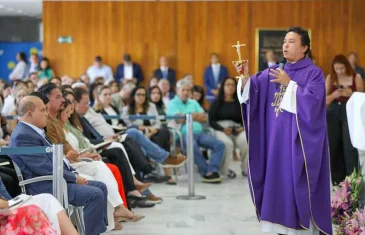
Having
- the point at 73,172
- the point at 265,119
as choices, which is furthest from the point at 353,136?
the point at 73,172

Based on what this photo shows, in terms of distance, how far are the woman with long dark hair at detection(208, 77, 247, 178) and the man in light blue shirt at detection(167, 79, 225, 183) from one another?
5.6 inches

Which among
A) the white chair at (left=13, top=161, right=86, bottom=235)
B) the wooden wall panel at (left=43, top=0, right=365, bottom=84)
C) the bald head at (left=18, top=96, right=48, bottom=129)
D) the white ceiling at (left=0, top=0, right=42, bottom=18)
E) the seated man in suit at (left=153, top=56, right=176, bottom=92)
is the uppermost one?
the white ceiling at (left=0, top=0, right=42, bottom=18)

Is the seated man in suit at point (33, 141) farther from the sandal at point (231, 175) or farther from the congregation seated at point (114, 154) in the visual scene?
the sandal at point (231, 175)

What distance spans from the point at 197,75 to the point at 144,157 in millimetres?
10408

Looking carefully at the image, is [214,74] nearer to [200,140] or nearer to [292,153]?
[200,140]

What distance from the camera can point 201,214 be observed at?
774cm

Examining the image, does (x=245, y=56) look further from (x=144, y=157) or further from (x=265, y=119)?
(x=265, y=119)

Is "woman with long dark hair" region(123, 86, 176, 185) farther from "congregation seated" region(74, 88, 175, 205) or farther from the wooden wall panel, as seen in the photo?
the wooden wall panel

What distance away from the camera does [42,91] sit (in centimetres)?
650

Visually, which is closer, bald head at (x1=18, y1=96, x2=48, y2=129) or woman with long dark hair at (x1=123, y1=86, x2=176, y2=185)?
bald head at (x1=18, y1=96, x2=48, y2=129)

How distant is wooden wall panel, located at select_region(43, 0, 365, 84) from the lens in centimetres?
1880

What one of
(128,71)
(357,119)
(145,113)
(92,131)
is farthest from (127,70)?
(357,119)

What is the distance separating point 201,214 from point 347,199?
1640 mm

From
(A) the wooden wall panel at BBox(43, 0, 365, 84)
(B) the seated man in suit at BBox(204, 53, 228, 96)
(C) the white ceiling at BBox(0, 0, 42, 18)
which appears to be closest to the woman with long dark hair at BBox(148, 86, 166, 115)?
(B) the seated man in suit at BBox(204, 53, 228, 96)
